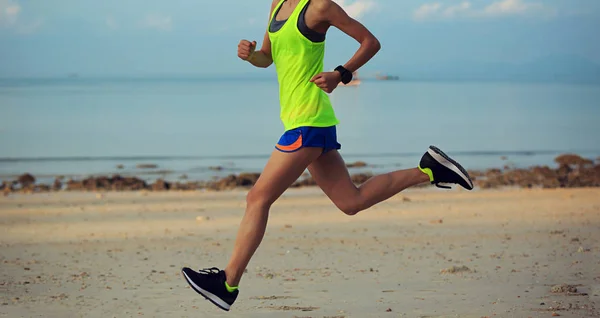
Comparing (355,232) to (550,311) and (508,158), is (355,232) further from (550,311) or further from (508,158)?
(508,158)

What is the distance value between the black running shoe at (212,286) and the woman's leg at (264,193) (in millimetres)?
56

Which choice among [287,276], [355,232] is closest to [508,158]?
[355,232]

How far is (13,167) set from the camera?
25812mm

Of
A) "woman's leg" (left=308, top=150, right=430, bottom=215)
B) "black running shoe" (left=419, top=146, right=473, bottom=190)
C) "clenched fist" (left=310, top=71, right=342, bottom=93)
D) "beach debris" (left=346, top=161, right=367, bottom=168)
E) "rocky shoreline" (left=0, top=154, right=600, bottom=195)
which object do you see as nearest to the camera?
"clenched fist" (left=310, top=71, right=342, bottom=93)

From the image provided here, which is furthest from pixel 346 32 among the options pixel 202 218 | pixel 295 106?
pixel 202 218

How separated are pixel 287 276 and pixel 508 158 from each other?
21.1 metres

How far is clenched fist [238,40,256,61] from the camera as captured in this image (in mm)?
6277

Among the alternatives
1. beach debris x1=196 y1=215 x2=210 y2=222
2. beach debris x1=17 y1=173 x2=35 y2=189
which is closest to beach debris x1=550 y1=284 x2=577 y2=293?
beach debris x1=196 y1=215 x2=210 y2=222

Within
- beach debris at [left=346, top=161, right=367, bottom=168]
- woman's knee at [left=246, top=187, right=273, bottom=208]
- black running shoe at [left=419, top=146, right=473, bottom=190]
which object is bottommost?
beach debris at [left=346, top=161, right=367, bottom=168]

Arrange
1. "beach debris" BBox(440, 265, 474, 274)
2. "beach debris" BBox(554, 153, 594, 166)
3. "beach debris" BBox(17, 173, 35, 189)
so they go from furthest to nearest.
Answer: "beach debris" BBox(554, 153, 594, 166)
"beach debris" BBox(17, 173, 35, 189)
"beach debris" BBox(440, 265, 474, 274)

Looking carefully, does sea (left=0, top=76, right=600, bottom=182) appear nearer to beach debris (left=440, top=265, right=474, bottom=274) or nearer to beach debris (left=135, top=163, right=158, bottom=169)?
beach debris (left=135, top=163, right=158, bottom=169)

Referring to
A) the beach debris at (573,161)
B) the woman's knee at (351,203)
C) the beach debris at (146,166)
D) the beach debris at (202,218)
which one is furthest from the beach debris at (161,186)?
the woman's knee at (351,203)

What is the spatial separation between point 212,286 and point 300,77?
1.38 metres

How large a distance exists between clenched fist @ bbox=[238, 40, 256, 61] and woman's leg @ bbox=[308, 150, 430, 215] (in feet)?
2.74
